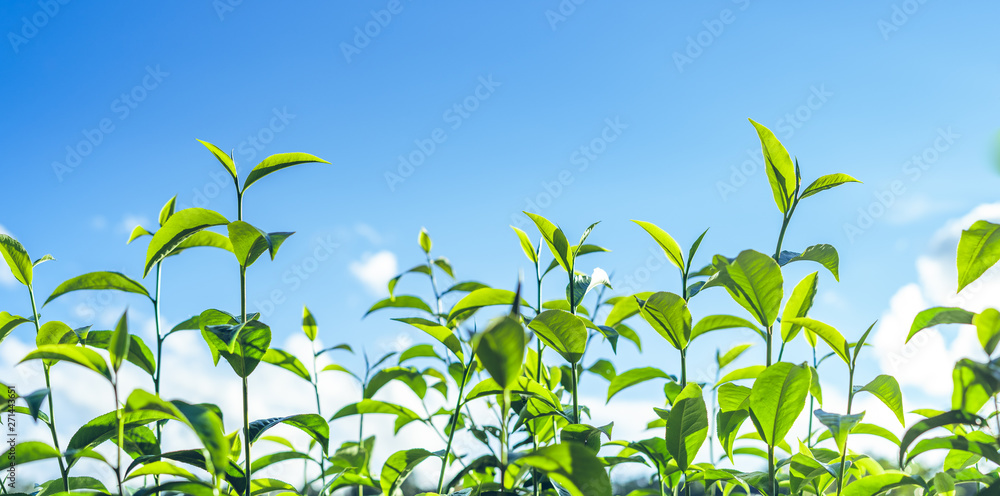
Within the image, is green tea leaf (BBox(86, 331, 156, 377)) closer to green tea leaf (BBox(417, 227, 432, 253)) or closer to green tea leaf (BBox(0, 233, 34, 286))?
green tea leaf (BBox(0, 233, 34, 286))

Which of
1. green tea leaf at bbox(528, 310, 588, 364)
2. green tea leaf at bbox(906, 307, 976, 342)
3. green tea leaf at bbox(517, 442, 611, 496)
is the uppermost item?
green tea leaf at bbox(528, 310, 588, 364)

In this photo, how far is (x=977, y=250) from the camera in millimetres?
857

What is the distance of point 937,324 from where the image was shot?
0.85 metres

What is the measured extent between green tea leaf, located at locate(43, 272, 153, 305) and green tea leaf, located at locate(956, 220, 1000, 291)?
4.48 feet

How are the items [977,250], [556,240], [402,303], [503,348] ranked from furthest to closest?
[402,303] < [556,240] < [977,250] < [503,348]

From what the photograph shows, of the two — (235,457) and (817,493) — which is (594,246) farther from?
(235,457)

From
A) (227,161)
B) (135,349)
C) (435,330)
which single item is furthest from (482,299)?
(135,349)

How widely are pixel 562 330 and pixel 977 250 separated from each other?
2.07 ft

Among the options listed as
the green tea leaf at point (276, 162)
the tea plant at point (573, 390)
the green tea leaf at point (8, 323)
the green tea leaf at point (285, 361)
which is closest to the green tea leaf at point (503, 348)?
the tea plant at point (573, 390)

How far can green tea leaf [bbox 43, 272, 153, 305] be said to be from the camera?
1.02 m

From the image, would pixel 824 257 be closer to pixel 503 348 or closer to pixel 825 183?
pixel 825 183

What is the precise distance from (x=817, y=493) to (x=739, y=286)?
419 mm

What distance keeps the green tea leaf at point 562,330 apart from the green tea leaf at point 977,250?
1.91 feet

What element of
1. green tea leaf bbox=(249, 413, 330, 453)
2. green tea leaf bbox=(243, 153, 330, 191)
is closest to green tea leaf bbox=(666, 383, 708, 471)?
green tea leaf bbox=(249, 413, 330, 453)
